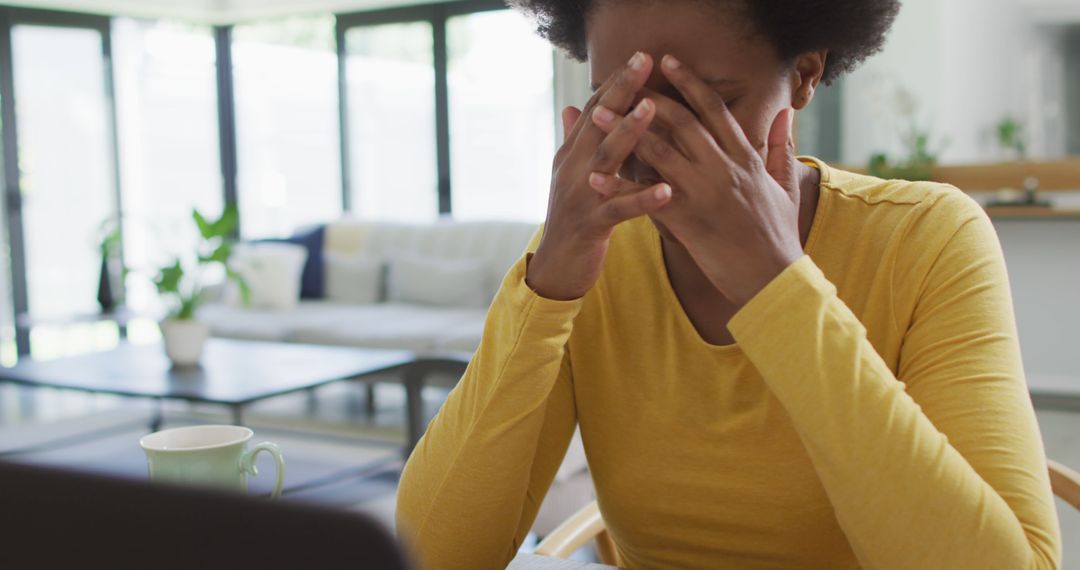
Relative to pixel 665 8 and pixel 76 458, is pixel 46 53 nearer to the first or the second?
pixel 76 458

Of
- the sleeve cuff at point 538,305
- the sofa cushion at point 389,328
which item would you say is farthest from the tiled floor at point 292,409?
Result: the sleeve cuff at point 538,305

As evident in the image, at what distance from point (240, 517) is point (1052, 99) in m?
7.32

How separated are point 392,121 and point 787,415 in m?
5.83

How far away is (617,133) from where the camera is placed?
81 centimetres

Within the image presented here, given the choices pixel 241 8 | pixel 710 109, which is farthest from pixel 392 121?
pixel 710 109

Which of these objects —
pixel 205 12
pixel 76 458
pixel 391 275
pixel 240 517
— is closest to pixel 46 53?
pixel 205 12

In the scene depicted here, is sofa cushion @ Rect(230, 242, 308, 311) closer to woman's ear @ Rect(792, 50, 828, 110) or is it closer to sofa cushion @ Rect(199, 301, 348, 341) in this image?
sofa cushion @ Rect(199, 301, 348, 341)

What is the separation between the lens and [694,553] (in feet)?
3.12

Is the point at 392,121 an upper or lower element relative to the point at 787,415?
upper

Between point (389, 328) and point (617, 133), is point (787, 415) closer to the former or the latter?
point (617, 133)

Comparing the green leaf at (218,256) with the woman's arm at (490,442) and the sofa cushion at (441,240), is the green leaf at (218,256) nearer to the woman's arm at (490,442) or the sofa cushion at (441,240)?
the sofa cushion at (441,240)

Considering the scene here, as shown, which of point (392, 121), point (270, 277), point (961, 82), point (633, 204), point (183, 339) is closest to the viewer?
point (633, 204)

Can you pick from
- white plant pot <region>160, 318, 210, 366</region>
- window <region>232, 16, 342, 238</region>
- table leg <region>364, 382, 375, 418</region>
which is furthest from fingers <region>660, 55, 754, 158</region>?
window <region>232, 16, 342, 238</region>

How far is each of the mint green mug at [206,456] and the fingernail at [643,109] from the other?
37 cm
